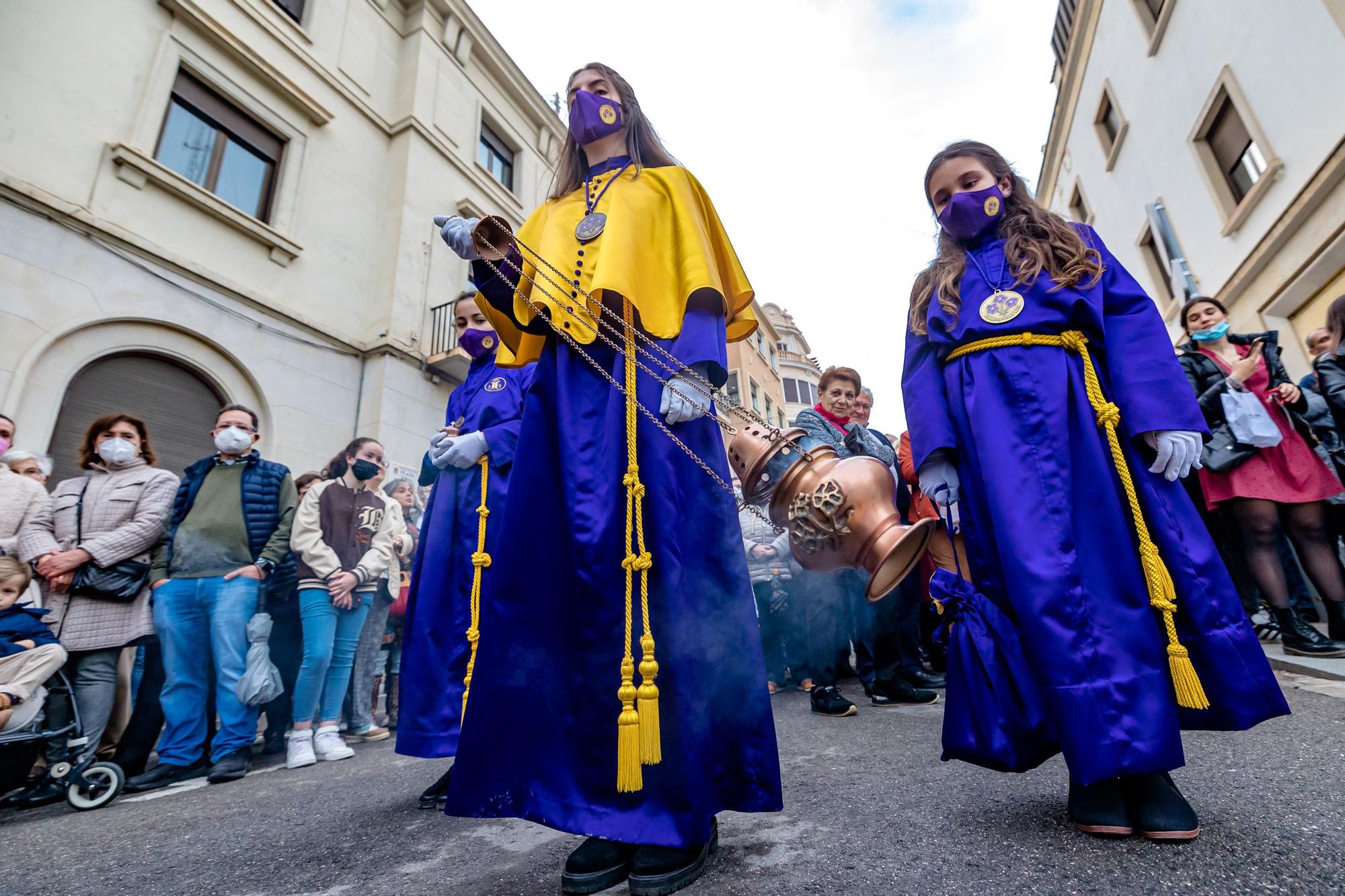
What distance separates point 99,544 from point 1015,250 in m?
4.27

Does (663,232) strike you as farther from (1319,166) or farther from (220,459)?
(1319,166)

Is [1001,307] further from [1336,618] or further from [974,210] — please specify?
[1336,618]

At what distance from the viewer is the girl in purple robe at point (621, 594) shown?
138 cm

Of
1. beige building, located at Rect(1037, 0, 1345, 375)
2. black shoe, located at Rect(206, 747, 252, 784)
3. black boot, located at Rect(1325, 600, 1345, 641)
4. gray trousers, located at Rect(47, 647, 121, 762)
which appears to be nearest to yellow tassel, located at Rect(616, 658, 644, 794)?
black shoe, located at Rect(206, 747, 252, 784)

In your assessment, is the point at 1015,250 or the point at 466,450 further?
the point at 466,450

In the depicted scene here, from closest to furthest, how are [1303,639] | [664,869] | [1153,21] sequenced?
[664,869], [1303,639], [1153,21]

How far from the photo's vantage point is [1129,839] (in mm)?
1341

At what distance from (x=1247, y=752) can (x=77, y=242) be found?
357 inches

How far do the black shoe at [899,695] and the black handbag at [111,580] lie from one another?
3940mm

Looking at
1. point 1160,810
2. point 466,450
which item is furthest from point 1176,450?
point 466,450

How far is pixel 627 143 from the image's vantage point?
214 cm

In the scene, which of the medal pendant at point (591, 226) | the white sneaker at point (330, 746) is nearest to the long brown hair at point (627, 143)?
the medal pendant at point (591, 226)

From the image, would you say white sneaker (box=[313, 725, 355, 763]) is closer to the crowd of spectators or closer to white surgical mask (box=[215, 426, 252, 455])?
the crowd of spectators

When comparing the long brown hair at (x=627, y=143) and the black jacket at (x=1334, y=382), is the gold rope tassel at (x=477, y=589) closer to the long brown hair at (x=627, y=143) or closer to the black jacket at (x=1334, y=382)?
the long brown hair at (x=627, y=143)
